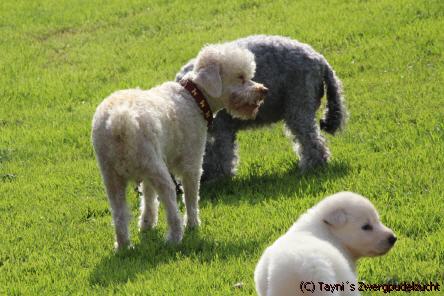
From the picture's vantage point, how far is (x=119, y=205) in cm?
849

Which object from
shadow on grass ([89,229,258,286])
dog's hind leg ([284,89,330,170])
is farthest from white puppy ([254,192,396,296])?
dog's hind leg ([284,89,330,170])

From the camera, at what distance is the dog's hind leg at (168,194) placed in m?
8.34

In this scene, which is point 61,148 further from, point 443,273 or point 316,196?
point 443,273

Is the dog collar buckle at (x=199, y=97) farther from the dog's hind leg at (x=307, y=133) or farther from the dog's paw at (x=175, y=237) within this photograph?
the dog's hind leg at (x=307, y=133)

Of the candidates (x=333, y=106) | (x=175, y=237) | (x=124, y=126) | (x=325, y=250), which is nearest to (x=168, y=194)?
(x=175, y=237)

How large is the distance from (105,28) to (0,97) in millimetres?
4810

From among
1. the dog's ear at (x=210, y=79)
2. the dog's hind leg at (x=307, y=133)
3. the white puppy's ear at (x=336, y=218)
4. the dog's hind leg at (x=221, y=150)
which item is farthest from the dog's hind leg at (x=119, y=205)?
the dog's hind leg at (x=307, y=133)

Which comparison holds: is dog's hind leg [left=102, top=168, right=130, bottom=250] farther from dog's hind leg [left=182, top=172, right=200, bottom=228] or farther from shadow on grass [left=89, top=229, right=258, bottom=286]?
dog's hind leg [left=182, top=172, right=200, bottom=228]

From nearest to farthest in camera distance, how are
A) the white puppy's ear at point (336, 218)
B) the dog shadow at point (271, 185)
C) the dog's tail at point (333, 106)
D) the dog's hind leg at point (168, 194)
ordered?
the white puppy's ear at point (336, 218)
the dog's hind leg at point (168, 194)
the dog shadow at point (271, 185)
the dog's tail at point (333, 106)

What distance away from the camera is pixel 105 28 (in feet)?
68.3

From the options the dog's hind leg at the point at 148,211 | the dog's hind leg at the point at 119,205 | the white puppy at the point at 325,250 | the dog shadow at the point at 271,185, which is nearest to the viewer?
the white puppy at the point at 325,250

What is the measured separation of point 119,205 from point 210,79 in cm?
171

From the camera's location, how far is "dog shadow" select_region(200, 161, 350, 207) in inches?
386

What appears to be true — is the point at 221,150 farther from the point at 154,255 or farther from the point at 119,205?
the point at 154,255
